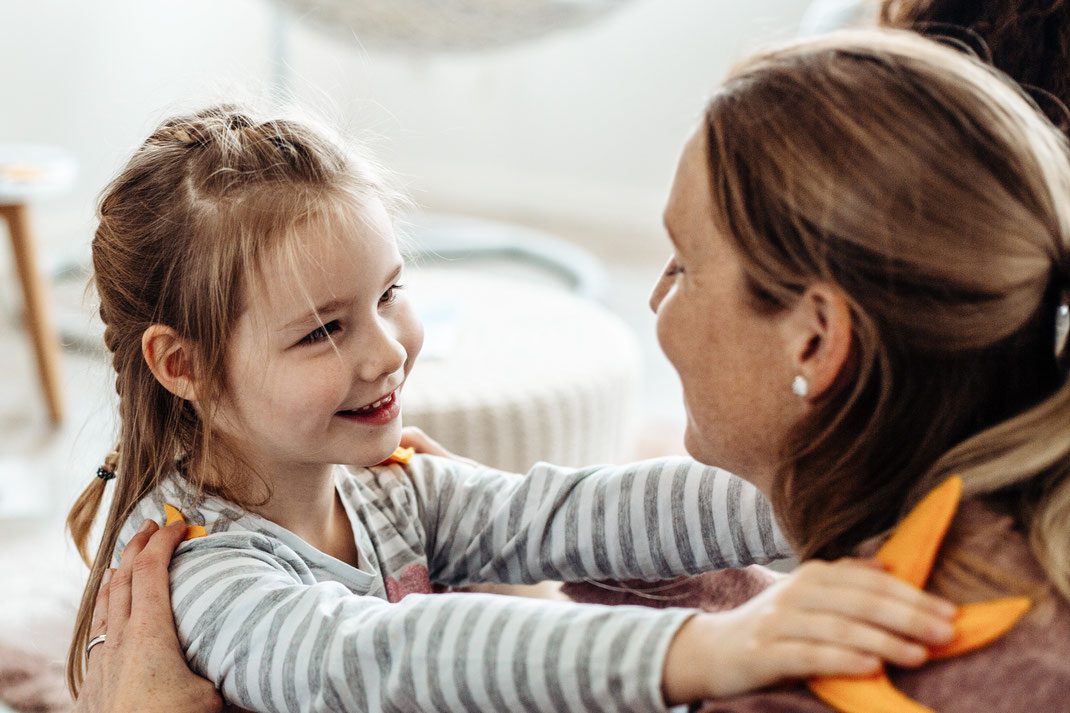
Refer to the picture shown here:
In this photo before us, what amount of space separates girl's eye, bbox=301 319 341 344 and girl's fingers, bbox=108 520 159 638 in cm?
19

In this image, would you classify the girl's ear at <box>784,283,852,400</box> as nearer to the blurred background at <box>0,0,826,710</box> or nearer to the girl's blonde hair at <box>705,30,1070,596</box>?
the girl's blonde hair at <box>705,30,1070,596</box>

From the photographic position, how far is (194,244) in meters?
0.85

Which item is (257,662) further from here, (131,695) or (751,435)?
(751,435)

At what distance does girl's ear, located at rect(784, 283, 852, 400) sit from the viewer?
629 mm

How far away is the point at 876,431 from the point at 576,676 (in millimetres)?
222

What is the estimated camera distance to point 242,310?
843 millimetres

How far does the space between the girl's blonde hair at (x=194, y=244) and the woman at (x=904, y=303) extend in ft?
1.05

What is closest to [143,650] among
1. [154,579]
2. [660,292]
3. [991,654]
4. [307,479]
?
[154,579]

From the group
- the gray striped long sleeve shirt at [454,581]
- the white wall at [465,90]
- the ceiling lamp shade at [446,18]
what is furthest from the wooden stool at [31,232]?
the gray striped long sleeve shirt at [454,581]

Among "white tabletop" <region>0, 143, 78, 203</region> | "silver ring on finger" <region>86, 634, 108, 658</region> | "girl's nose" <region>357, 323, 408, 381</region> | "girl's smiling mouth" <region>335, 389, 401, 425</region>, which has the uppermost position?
"girl's nose" <region>357, 323, 408, 381</region>

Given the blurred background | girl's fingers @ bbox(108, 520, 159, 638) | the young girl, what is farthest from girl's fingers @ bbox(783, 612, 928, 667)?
girl's fingers @ bbox(108, 520, 159, 638)

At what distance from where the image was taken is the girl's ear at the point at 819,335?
629 mm

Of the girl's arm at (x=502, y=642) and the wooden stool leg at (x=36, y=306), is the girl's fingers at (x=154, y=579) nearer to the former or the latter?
the girl's arm at (x=502, y=642)

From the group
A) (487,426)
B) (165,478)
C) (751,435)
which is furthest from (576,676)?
(487,426)
